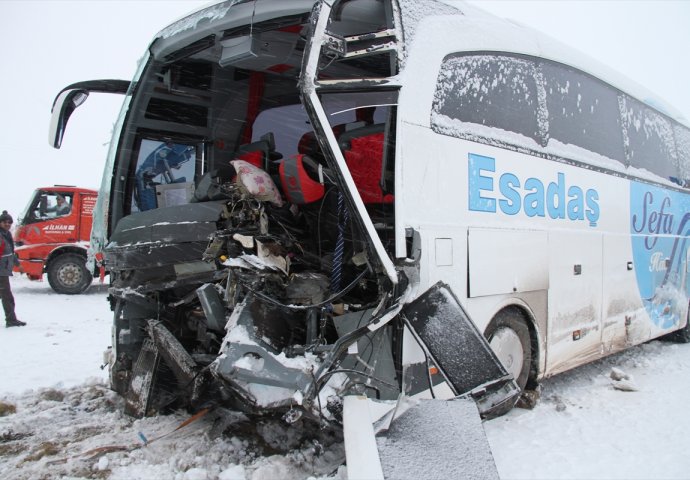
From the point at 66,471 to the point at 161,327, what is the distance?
1.04 m

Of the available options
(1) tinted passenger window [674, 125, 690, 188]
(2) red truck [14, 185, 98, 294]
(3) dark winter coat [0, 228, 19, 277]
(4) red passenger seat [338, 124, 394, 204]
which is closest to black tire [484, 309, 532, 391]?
(4) red passenger seat [338, 124, 394, 204]

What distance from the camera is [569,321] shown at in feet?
13.9

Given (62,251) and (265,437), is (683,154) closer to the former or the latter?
(265,437)

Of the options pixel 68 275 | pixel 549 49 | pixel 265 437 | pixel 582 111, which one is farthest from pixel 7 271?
pixel 582 111

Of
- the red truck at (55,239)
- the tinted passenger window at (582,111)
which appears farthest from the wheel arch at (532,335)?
the red truck at (55,239)

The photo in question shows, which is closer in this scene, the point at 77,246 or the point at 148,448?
the point at 148,448

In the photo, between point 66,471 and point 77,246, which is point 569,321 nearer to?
point 66,471

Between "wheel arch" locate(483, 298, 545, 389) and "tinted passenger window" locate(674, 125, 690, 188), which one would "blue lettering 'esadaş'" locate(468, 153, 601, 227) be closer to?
"wheel arch" locate(483, 298, 545, 389)

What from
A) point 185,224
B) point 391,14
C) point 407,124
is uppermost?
point 391,14

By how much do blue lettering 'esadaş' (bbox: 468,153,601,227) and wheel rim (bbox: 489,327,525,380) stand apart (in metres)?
0.92

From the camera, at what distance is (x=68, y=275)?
11945 mm

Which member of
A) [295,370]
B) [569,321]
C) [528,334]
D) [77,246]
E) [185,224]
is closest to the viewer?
[295,370]

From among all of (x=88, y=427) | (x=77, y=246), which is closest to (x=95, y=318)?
(x=77, y=246)

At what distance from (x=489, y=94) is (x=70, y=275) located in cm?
1177
